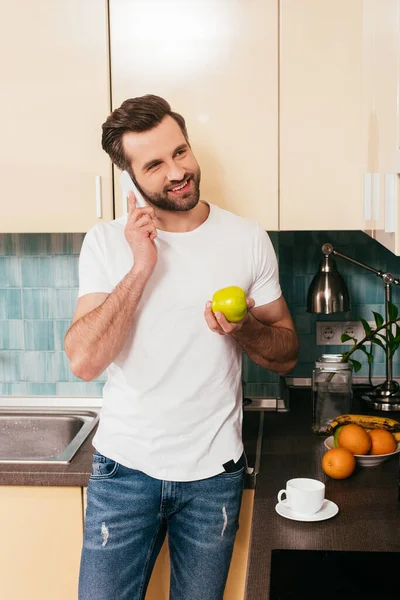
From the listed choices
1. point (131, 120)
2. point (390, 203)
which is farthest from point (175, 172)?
point (390, 203)

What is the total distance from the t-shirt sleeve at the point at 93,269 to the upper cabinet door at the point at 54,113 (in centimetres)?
28

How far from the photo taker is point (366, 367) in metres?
2.55

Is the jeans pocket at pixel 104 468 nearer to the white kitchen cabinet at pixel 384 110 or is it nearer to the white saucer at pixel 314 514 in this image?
the white saucer at pixel 314 514

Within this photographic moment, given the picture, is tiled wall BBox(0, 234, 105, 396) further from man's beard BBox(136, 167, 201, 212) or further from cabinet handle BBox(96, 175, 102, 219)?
man's beard BBox(136, 167, 201, 212)

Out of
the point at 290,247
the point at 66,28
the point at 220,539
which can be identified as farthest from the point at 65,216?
the point at 220,539

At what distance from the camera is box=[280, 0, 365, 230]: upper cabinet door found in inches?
77.5

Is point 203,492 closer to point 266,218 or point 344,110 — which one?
point 266,218

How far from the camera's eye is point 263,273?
186cm

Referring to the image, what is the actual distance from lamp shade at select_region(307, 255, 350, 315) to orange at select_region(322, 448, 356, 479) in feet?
2.02

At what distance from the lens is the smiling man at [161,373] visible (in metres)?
1.70

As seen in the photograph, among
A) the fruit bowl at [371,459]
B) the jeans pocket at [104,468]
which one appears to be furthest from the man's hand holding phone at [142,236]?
the fruit bowl at [371,459]

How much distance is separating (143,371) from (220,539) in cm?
42

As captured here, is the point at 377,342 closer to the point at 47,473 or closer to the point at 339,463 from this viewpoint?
the point at 339,463

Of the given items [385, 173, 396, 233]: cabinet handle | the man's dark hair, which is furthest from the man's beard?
[385, 173, 396, 233]: cabinet handle
